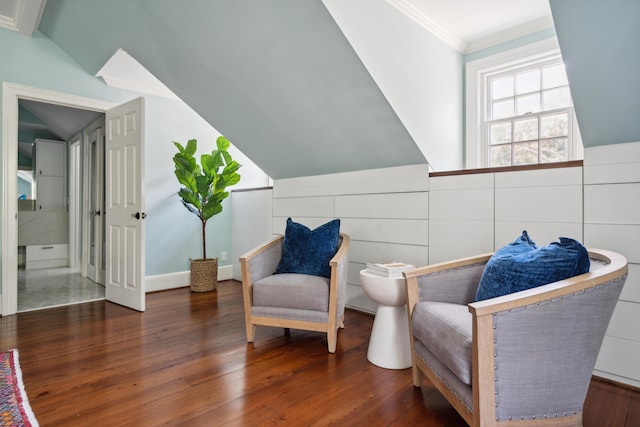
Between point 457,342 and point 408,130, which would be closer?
point 457,342

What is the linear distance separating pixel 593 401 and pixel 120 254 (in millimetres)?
3851

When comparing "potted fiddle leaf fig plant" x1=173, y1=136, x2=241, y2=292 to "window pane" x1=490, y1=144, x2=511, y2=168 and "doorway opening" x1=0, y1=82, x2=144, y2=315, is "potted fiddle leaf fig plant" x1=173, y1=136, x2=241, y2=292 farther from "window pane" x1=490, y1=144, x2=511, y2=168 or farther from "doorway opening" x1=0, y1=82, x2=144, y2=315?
"window pane" x1=490, y1=144, x2=511, y2=168

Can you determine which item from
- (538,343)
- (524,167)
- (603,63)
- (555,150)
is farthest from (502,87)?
(538,343)

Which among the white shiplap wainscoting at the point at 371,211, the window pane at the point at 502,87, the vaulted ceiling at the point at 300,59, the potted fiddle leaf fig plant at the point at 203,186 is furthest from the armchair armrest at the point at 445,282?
the potted fiddle leaf fig plant at the point at 203,186

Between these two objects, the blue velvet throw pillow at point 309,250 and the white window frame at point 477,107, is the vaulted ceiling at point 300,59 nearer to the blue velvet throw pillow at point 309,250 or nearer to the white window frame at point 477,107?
the white window frame at point 477,107

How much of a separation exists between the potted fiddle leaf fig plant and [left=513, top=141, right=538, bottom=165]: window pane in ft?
9.64

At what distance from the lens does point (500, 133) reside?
3381 millimetres

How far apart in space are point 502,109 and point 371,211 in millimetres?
1685

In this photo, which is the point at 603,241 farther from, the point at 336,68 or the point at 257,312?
the point at 257,312

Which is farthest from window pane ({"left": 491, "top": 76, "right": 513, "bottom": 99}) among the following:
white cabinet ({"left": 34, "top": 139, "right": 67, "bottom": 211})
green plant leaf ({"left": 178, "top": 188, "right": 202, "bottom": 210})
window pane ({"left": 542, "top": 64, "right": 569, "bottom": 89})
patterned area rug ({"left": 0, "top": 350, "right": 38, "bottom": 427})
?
white cabinet ({"left": 34, "top": 139, "right": 67, "bottom": 211})

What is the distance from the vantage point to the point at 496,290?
1480 millimetres

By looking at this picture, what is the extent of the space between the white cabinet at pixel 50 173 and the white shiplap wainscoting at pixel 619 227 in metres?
7.65

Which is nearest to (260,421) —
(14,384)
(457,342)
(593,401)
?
(457,342)

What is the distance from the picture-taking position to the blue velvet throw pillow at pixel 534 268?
1310mm
